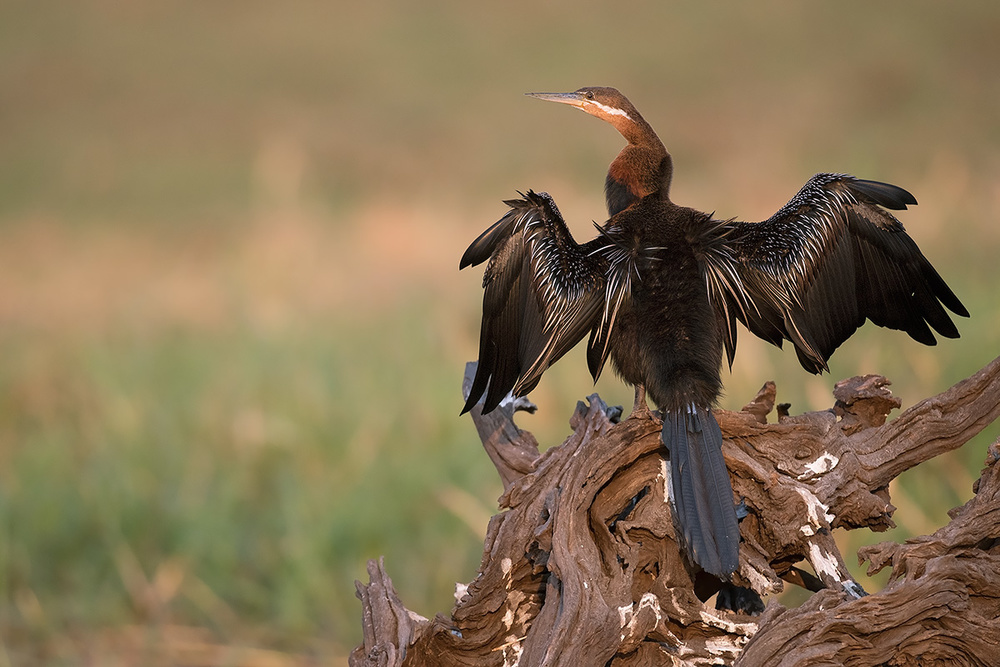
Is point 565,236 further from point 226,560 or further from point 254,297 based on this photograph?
point 254,297

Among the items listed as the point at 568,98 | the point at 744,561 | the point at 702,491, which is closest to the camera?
the point at 702,491

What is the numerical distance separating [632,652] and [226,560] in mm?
2866

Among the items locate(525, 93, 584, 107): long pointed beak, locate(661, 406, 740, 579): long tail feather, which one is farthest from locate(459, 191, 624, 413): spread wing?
locate(525, 93, 584, 107): long pointed beak

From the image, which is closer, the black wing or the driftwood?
the driftwood

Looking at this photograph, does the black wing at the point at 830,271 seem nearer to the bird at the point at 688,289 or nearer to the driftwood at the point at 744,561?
the bird at the point at 688,289

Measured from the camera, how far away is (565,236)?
2.40 metres

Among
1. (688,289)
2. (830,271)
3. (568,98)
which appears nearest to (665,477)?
(688,289)

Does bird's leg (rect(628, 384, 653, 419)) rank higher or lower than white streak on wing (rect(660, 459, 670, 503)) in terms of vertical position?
higher

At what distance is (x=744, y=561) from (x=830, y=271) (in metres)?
0.80

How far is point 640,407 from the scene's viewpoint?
2428 mm

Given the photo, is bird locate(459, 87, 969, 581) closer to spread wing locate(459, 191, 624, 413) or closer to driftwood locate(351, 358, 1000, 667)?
spread wing locate(459, 191, 624, 413)

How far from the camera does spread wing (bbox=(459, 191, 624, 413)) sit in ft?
7.84

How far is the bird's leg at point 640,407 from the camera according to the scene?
2.31 m

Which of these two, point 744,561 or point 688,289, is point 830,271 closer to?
point 688,289
